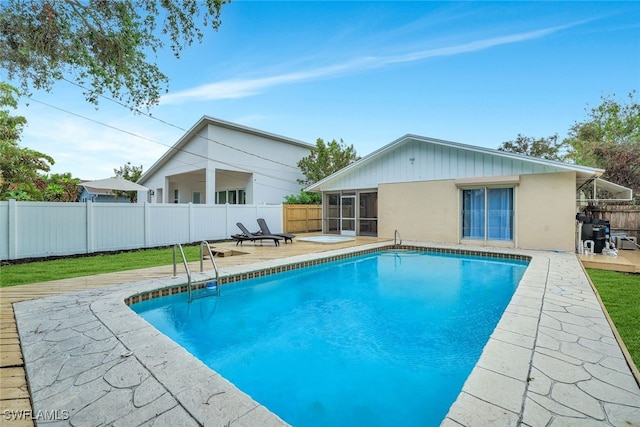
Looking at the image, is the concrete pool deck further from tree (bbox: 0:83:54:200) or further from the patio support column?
the patio support column

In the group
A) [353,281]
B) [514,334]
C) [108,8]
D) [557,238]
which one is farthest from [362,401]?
[557,238]

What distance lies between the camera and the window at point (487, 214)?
1180cm

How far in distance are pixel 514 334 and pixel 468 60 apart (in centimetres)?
1232

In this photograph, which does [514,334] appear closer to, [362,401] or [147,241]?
[362,401]

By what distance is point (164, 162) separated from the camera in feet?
74.6

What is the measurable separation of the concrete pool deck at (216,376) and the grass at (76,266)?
293 centimetres

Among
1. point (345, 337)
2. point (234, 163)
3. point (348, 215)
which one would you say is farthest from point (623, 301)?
point (234, 163)

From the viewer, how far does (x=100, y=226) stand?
34.5 ft

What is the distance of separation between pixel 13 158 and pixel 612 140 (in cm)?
3355

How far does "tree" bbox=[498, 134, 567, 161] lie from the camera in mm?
26500

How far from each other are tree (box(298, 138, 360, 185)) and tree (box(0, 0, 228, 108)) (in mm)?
15200

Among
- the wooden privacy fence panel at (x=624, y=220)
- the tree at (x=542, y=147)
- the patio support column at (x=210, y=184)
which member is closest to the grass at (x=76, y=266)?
the patio support column at (x=210, y=184)

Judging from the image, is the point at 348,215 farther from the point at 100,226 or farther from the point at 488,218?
the point at 100,226

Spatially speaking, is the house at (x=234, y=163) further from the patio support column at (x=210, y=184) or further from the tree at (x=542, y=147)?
the tree at (x=542, y=147)
